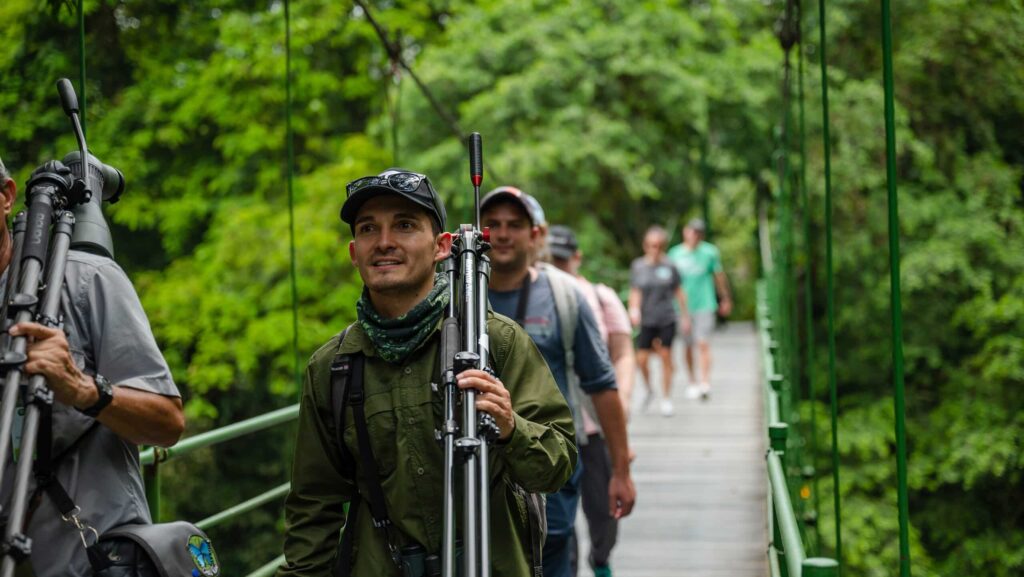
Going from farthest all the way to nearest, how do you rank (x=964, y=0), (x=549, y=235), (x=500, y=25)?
(x=500, y=25), (x=964, y=0), (x=549, y=235)

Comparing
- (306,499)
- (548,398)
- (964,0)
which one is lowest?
(306,499)

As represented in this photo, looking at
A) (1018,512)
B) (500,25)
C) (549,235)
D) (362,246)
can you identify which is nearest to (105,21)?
(500,25)

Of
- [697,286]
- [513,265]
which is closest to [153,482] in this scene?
[513,265]

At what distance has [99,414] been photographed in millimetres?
2066

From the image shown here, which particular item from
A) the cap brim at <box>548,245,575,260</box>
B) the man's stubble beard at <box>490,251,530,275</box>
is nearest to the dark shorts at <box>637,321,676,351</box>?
the cap brim at <box>548,245,575,260</box>

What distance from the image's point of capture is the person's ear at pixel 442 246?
93.4 inches

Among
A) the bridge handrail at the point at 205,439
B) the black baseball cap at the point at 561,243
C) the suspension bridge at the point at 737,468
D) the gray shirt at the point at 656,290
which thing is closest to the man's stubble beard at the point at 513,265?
the suspension bridge at the point at 737,468

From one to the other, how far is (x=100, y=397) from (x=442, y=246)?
2.32 feet

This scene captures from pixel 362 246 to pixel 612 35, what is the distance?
12.3m

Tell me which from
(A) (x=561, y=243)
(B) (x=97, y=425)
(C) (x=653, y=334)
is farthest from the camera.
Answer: (C) (x=653, y=334)

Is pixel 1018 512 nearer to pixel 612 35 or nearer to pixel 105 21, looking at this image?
pixel 612 35

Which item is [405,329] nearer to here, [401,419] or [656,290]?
[401,419]

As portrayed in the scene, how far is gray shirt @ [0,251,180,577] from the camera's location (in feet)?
6.84

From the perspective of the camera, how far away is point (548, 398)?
2.33 meters
